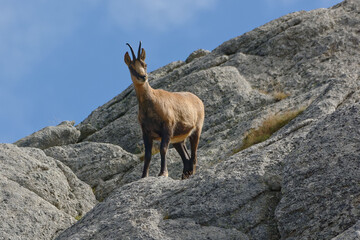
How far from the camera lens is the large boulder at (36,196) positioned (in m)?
11.3

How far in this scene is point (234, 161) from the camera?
9.62 metres

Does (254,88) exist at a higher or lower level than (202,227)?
higher

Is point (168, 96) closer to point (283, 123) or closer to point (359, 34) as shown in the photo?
point (283, 123)

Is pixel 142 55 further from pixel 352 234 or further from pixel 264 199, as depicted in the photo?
pixel 352 234

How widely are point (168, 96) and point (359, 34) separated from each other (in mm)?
14599

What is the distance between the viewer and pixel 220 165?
970cm

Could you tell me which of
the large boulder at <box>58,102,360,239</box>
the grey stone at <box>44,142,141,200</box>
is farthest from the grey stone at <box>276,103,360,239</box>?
the grey stone at <box>44,142,141,200</box>

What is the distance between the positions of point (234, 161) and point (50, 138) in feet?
47.4

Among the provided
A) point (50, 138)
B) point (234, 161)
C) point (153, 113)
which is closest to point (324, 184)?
point (234, 161)

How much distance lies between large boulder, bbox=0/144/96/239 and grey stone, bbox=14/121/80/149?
7.03m

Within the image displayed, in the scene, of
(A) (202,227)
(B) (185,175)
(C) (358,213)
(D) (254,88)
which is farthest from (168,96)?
(D) (254,88)

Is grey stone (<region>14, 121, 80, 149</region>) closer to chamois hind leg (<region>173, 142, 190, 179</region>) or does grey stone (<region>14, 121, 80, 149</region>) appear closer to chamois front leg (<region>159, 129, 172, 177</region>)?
chamois hind leg (<region>173, 142, 190, 179</region>)

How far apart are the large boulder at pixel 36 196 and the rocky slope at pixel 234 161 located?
31 mm

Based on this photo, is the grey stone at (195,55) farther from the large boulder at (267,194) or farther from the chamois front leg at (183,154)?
the chamois front leg at (183,154)
